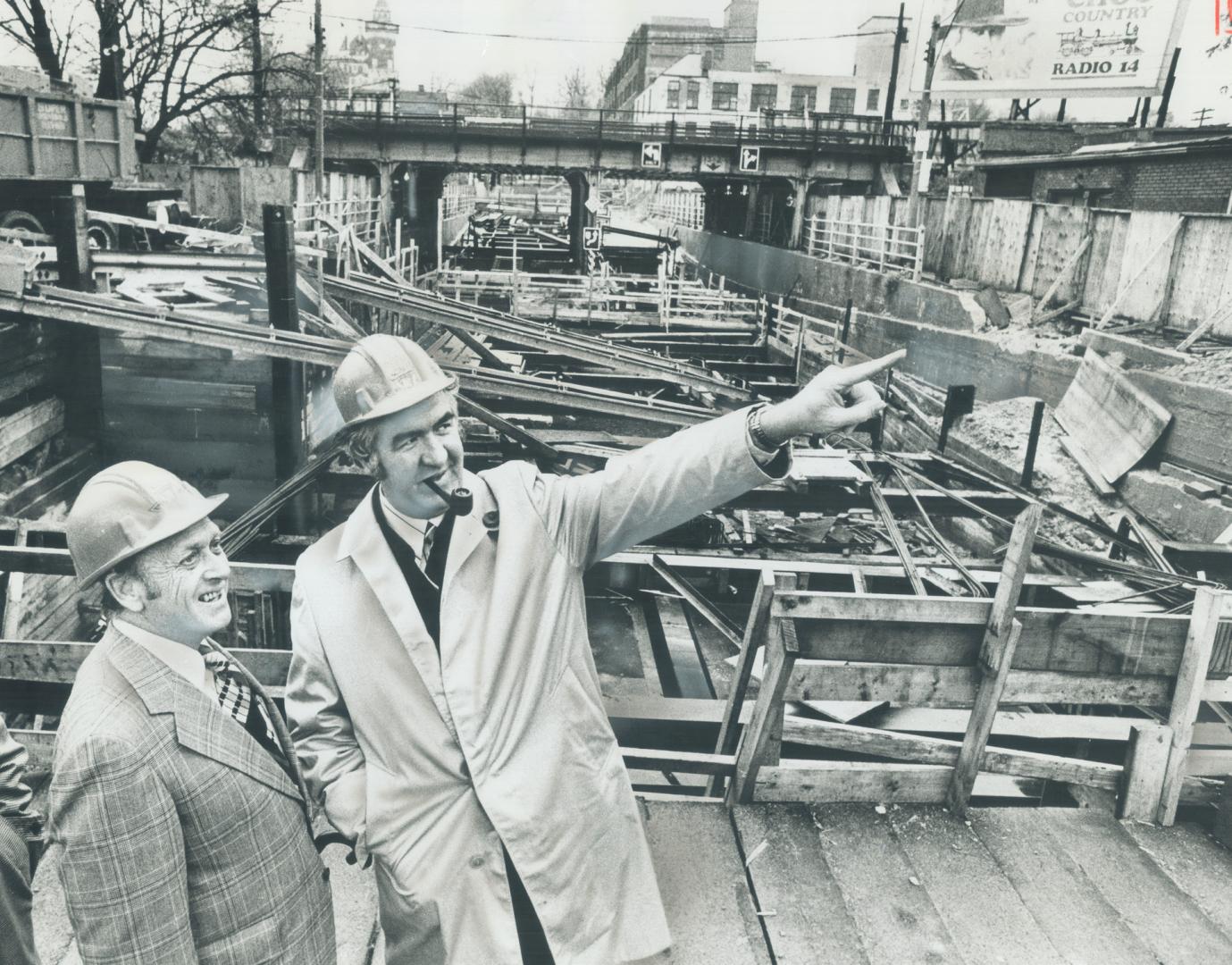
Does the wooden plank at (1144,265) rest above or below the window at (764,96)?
below

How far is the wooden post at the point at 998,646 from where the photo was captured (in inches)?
122

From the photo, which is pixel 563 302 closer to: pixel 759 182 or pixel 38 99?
pixel 38 99

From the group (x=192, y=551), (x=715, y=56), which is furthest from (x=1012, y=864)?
(x=715, y=56)

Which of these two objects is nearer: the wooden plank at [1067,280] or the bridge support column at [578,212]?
the wooden plank at [1067,280]

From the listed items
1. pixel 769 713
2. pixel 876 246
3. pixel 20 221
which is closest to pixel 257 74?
pixel 20 221

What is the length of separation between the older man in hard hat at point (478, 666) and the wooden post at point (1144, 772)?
2.31m

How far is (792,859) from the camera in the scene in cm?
314

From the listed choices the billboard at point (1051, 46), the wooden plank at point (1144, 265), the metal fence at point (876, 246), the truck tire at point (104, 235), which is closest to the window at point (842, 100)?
the metal fence at point (876, 246)

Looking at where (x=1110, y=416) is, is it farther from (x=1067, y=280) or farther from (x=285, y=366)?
(x=285, y=366)

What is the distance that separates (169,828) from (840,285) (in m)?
22.9

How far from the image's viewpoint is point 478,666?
1862 mm

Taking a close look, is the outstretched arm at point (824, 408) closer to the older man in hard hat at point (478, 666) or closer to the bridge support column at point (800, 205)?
the older man in hard hat at point (478, 666)

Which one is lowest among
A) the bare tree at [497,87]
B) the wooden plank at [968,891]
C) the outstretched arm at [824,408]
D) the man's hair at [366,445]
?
the wooden plank at [968,891]

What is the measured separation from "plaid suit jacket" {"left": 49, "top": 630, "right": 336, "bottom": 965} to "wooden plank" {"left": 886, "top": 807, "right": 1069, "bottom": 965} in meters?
2.07
